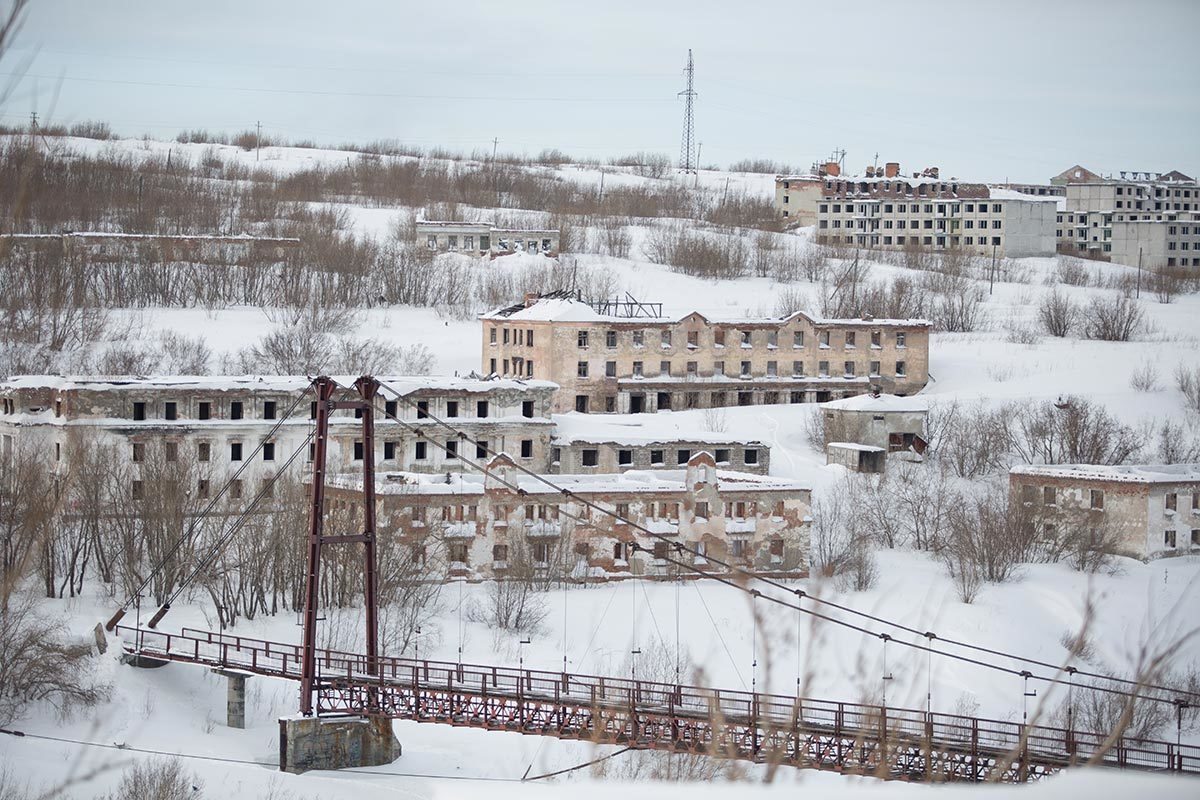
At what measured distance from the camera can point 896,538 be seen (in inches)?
1483

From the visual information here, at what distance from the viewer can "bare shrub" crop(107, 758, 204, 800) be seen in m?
20.0

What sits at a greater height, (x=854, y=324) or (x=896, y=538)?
(x=854, y=324)

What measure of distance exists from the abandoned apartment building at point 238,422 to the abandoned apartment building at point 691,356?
805cm

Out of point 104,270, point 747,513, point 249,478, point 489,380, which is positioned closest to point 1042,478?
point 747,513

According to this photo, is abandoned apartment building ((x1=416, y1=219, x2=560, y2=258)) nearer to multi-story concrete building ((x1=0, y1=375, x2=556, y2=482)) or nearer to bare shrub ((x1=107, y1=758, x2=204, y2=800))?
multi-story concrete building ((x1=0, y1=375, x2=556, y2=482))

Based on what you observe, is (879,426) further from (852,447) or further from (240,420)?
(240,420)

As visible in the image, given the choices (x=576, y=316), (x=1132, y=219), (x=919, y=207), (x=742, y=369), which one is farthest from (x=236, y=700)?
(x=1132, y=219)

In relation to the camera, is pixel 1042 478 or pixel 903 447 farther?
pixel 903 447

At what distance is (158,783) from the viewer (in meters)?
20.6

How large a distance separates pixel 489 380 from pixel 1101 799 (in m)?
37.2

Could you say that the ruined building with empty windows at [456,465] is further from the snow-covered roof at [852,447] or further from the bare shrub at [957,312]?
the bare shrub at [957,312]

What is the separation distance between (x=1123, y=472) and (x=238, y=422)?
790 inches

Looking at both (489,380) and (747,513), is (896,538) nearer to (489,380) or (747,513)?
(747,513)

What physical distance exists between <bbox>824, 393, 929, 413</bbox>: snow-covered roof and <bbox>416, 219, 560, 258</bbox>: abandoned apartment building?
27099 millimetres
